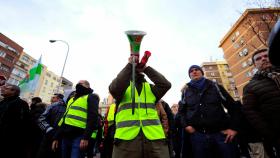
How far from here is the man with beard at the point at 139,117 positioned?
7.41 ft

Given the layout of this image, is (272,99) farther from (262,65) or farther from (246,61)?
(246,61)

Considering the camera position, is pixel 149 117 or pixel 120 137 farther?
pixel 149 117

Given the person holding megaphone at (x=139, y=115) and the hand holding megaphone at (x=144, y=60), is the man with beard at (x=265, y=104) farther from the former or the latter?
the hand holding megaphone at (x=144, y=60)

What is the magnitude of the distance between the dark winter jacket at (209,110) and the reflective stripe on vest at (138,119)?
33.7 inches

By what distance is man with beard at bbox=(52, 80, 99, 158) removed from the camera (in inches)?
134

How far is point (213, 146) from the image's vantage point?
2.85 meters

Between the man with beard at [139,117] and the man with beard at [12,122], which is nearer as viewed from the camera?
the man with beard at [139,117]

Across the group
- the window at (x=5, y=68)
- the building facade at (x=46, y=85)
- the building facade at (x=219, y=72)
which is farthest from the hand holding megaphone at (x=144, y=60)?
the building facade at (x=219, y=72)

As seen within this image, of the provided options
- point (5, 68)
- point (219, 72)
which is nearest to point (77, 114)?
point (5, 68)

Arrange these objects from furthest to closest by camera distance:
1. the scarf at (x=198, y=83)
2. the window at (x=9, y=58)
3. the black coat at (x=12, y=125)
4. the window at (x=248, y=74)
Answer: the window at (x=9, y=58)
the window at (x=248, y=74)
the black coat at (x=12, y=125)
the scarf at (x=198, y=83)

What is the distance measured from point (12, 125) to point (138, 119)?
9.83 feet

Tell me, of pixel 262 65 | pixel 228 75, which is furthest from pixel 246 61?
pixel 262 65

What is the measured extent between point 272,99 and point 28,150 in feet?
18.0

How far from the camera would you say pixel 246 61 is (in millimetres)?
44031
